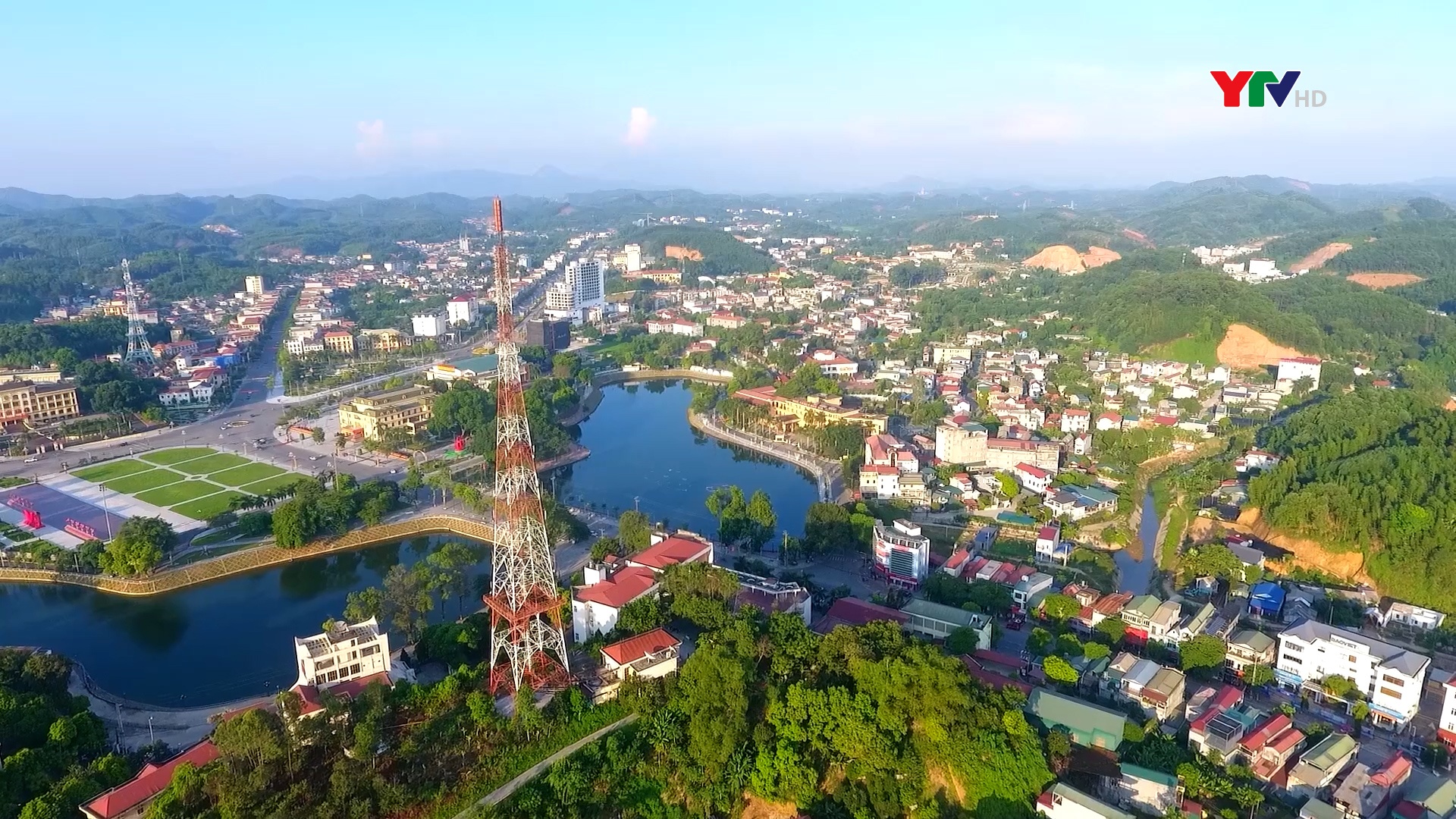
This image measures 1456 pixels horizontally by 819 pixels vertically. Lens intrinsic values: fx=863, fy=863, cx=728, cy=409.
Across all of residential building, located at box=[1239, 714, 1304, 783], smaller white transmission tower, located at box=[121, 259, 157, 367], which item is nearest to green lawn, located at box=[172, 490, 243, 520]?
smaller white transmission tower, located at box=[121, 259, 157, 367]

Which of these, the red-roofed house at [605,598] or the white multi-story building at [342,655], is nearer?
the white multi-story building at [342,655]

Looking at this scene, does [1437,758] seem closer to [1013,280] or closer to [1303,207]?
[1013,280]

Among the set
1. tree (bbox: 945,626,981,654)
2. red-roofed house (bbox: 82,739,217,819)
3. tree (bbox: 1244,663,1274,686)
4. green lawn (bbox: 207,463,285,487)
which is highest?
tree (bbox: 945,626,981,654)

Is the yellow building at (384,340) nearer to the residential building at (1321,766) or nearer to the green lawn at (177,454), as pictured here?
the green lawn at (177,454)

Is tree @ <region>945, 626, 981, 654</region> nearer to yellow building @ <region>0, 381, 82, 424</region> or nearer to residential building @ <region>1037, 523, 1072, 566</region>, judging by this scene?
residential building @ <region>1037, 523, 1072, 566</region>

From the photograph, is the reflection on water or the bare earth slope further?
the bare earth slope

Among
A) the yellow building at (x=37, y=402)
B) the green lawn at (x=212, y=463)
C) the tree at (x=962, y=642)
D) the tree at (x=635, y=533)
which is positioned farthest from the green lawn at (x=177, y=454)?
the tree at (x=962, y=642)
